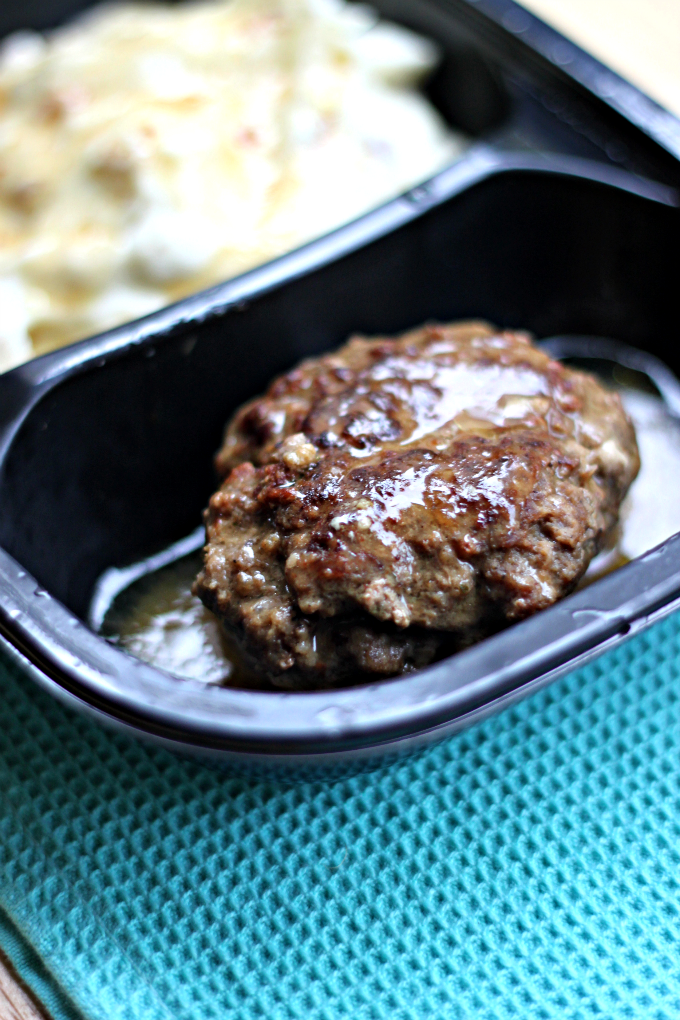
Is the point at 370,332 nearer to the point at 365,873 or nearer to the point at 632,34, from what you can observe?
the point at 365,873

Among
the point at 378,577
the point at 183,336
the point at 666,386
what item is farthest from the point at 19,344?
the point at 666,386

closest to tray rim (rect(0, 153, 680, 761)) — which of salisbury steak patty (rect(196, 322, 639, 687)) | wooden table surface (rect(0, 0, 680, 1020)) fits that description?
salisbury steak patty (rect(196, 322, 639, 687))

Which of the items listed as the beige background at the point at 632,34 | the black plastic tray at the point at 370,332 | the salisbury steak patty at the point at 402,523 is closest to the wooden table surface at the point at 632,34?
the beige background at the point at 632,34

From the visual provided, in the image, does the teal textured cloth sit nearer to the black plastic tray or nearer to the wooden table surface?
the black plastic tray

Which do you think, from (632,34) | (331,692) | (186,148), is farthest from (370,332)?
(632,34)

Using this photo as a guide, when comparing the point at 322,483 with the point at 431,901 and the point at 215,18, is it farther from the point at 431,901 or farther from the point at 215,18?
the point at 215,18
